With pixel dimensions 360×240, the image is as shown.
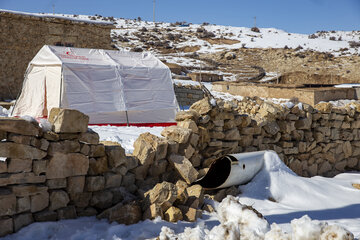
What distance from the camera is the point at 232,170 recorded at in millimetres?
5676

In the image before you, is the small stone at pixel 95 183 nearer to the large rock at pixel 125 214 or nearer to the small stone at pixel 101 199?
the small stone at pixel 101 199

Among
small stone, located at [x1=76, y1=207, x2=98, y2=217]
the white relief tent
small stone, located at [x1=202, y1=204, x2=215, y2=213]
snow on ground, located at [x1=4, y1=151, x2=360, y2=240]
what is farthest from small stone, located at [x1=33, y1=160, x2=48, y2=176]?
the white relief tent

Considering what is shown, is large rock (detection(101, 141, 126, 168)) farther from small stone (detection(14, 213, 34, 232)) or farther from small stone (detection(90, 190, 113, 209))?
small stone (detection(14, 213, 34, 232))

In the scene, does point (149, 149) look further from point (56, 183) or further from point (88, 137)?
point (56, 183)

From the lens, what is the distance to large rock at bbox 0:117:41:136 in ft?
12.2

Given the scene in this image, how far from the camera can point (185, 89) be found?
14.8m

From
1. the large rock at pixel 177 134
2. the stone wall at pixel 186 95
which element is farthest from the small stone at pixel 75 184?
the stone wall at pixel 186 95

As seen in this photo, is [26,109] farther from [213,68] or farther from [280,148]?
[213,68]

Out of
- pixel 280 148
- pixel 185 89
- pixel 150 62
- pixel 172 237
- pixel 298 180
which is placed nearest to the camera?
pixel 172 237

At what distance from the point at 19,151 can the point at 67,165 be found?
57 cm

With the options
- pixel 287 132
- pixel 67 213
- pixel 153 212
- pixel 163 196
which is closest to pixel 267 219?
pixel 163 196

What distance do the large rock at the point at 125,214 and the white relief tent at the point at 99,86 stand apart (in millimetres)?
5561

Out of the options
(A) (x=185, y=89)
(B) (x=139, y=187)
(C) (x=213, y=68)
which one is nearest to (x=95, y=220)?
(B) (x=139, y=187)

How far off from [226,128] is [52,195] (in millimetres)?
3570
